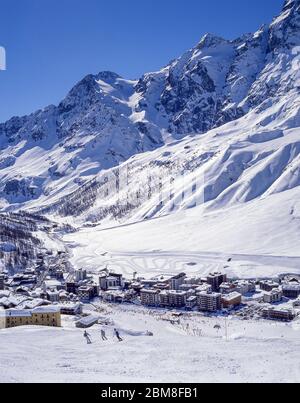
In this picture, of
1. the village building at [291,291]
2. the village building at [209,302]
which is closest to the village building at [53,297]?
the village building at [209,302]

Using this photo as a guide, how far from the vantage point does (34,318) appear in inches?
2579

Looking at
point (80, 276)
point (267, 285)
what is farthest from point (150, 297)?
point (80, 276)

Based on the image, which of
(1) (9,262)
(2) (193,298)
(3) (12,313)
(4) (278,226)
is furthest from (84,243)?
(3) (12,313)

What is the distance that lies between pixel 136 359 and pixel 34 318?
109 feet

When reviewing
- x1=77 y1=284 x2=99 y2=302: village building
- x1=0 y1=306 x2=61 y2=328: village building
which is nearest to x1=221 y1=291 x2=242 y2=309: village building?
x1=77 y1=284 x2=99 y2=302: village building

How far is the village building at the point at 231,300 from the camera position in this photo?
92.8 metres

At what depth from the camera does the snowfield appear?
28.8 metres

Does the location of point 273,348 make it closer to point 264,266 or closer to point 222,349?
point 222,349

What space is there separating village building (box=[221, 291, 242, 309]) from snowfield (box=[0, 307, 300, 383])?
42379 mm

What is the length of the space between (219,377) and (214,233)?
453ft

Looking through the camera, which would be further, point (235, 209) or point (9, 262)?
point (235, 209)

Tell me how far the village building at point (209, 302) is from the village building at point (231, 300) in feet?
3.91

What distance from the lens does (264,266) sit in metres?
126

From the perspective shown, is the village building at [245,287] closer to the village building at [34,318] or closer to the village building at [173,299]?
the village building at [173,299]
